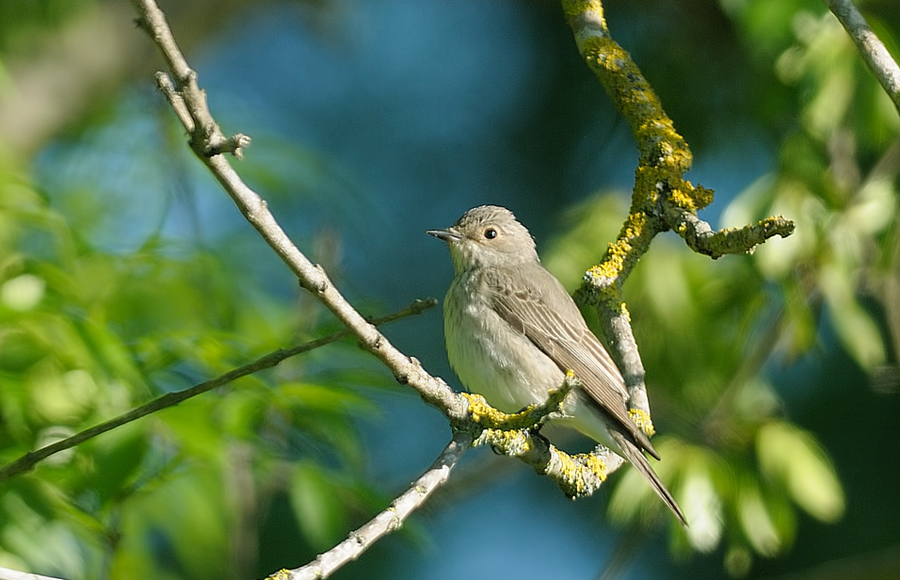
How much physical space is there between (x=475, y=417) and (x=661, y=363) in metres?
3.16

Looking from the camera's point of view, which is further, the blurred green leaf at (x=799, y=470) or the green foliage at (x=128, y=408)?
the blurred green leaf at (x=799, y=470)

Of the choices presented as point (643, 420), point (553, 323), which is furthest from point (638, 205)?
point (553, 323)

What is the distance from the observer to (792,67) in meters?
5.63

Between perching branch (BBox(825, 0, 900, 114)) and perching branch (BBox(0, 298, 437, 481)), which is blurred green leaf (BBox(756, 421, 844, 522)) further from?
perching branch (BBox(0, 298, 437, 481))

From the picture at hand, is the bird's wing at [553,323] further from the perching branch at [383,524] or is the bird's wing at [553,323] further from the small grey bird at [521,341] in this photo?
the perching branch at [383,524]

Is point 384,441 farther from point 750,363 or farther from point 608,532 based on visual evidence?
point 750,363

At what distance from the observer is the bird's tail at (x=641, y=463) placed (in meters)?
4.43

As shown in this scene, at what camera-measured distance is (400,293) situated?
10.3 meters

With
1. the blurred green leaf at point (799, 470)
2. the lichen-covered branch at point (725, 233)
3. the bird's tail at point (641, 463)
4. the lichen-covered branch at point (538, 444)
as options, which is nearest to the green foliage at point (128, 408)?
the lichen-covered branch at point (538, 444)

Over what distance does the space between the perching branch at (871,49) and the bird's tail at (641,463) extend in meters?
1.84

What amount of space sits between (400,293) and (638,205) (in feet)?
20.3

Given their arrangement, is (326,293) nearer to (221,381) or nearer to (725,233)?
(221,381)

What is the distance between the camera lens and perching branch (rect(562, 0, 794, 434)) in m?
4.00

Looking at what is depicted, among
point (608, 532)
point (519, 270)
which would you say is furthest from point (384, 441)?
point (519, 270)
